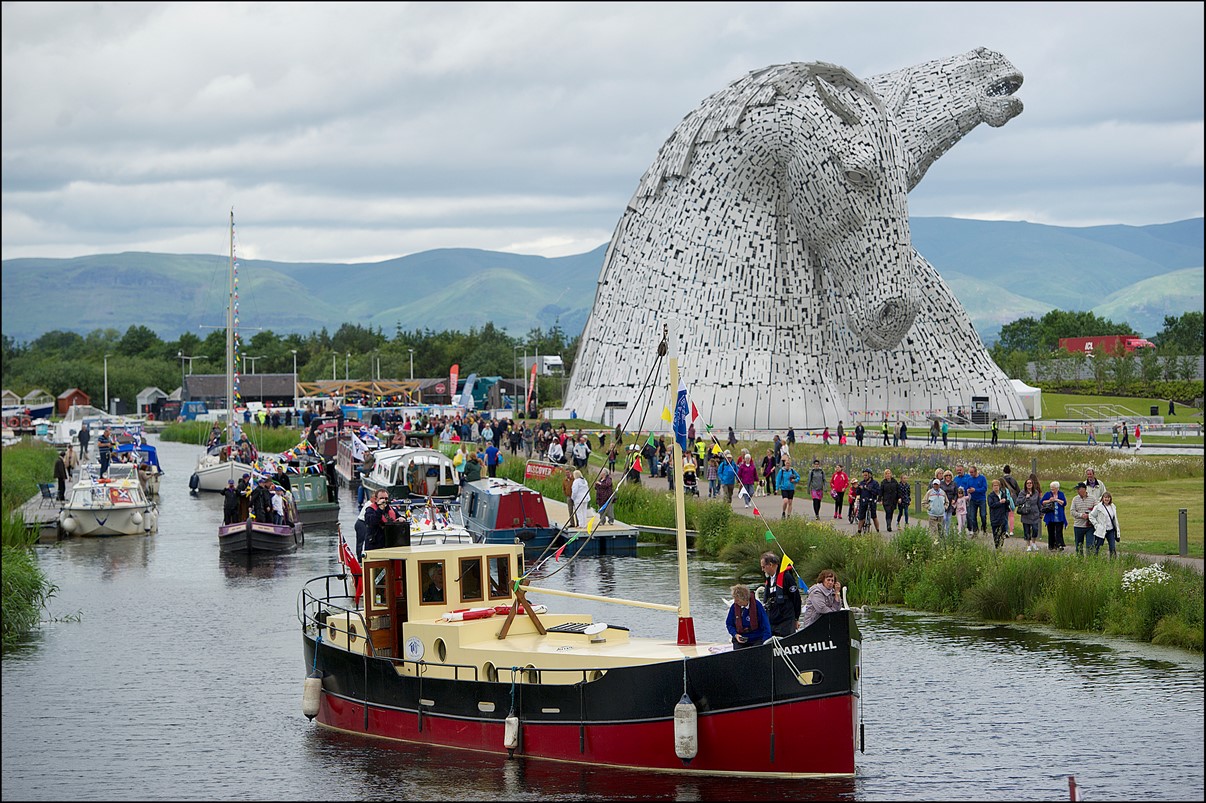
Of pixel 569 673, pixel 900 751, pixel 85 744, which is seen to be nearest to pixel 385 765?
pixel 569 673

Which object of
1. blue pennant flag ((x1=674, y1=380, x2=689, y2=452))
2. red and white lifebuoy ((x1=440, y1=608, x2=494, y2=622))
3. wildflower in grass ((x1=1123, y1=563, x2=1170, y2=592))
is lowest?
wildflower in grass ((x1=1123, y1=563, x2=1170, y2=592))

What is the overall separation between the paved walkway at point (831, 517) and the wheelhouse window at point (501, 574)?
24.6 ft

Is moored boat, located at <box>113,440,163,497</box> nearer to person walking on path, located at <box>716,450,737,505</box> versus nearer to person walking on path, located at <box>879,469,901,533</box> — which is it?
person walking on path, located at <box>716,450,737,505</box>

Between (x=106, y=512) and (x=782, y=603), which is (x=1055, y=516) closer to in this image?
(x=782, y=603)

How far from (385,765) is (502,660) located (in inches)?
93.1

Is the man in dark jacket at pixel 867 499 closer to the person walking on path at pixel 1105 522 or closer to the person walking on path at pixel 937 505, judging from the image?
the person walking on path at pixel 937 505

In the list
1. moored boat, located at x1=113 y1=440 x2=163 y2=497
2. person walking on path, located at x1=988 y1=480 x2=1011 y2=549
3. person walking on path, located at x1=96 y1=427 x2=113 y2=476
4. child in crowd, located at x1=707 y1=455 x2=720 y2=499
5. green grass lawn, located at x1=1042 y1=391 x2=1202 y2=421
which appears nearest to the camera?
person walking on path, located at x1=988 y1=480 x2=1011 y2=549

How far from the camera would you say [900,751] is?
20.4 meters

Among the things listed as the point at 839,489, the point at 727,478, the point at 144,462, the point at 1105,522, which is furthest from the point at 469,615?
the point at 144,462

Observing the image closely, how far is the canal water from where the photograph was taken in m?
19.0

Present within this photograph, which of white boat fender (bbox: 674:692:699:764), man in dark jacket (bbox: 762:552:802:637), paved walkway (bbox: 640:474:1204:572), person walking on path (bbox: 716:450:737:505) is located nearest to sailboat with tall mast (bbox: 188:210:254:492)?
paved walkway (bbox: 640:474:1204:572)

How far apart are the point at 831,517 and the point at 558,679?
2170cm

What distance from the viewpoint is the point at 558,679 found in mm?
19500

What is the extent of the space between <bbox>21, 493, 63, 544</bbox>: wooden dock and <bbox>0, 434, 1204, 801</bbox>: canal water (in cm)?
1362
